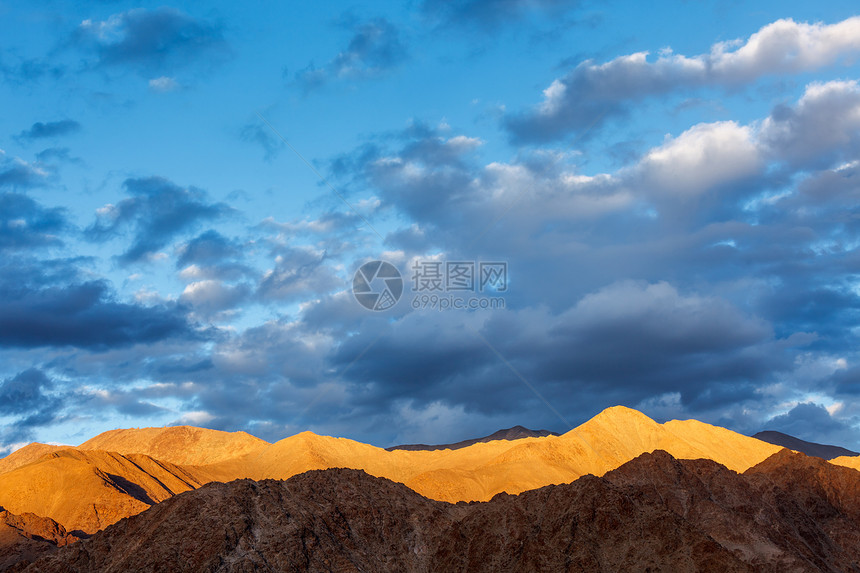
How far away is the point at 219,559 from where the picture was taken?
71312 mm

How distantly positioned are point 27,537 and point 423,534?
70.2 meters

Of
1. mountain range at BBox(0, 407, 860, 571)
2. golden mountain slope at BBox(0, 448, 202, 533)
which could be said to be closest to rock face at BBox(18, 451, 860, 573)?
mountain range at BBox(0, 407, 860, 571)

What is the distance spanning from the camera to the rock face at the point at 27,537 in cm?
10381

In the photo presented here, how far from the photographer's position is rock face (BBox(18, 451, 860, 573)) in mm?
72562

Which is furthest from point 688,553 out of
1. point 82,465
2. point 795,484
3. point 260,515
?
point 82,465

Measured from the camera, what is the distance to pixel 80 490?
510 feet

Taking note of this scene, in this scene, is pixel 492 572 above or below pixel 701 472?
below

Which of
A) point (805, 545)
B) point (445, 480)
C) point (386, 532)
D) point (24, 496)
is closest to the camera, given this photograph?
point (386, 532)

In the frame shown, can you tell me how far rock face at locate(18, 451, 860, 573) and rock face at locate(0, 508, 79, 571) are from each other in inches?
1331

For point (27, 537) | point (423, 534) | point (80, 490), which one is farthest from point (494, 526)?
point (80, 490)

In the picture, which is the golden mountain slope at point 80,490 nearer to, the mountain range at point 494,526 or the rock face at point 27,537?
the rock face at point 27,537

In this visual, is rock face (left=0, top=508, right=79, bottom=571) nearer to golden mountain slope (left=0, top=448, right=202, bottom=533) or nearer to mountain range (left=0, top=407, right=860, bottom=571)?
mountain range (left=0, top=407, right=860, bottom=571)

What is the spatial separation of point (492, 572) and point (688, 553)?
61.5 ft

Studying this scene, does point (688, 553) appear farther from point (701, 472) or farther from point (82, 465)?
point (82, 465)
